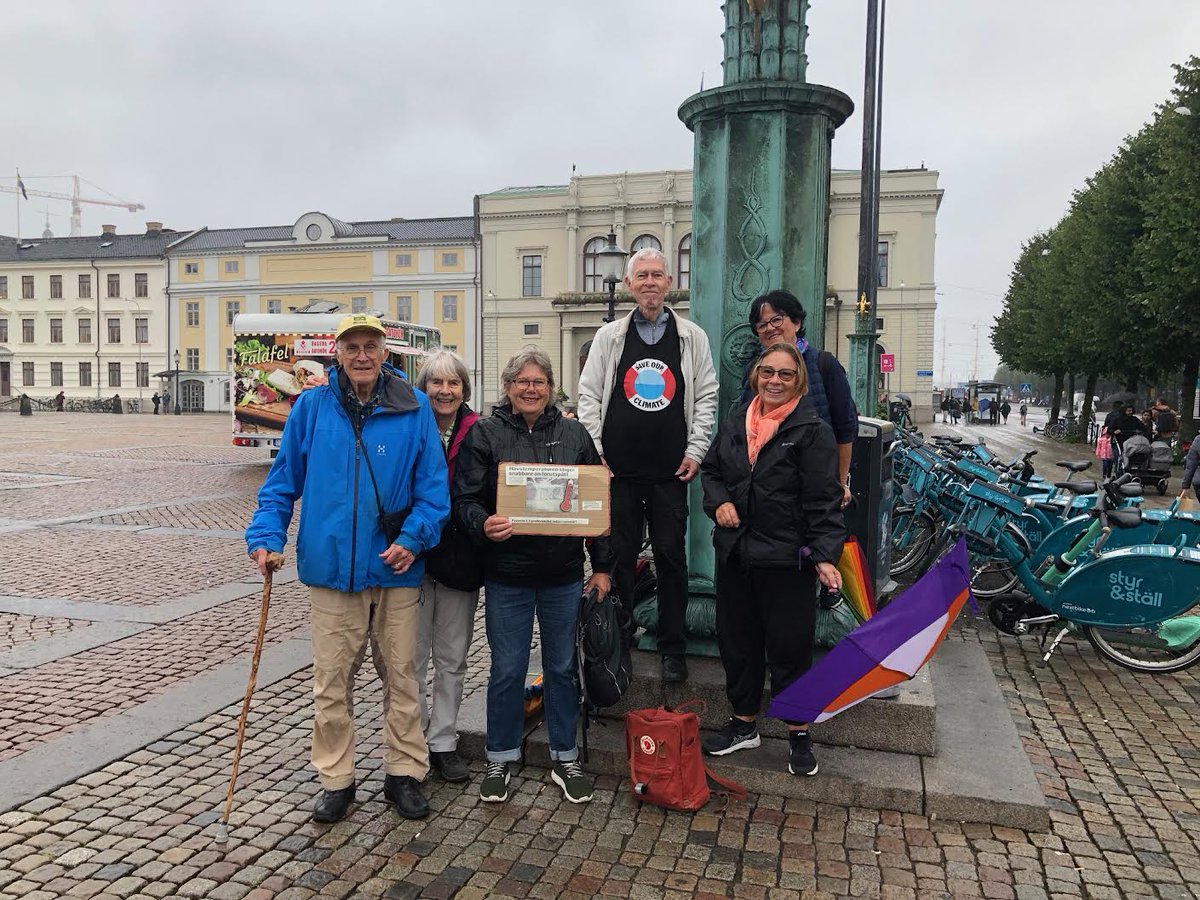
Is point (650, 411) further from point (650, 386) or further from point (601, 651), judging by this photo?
point (601, 651)

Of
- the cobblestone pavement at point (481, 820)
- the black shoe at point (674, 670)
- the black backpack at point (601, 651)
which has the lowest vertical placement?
the cobblestone pavement at point (481, 820)

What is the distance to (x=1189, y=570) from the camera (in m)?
5.65

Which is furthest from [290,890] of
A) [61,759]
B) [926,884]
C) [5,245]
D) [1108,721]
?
[5,245]

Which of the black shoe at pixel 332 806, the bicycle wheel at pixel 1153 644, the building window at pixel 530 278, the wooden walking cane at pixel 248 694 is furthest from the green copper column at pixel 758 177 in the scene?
the building window at pixel 530 278

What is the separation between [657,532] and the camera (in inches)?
162

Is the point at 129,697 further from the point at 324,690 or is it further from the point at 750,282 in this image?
the point at 750,282

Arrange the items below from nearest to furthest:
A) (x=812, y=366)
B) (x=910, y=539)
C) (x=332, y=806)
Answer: (x=332, y=806) → (x=812, y=366) → (x=910, y=539)

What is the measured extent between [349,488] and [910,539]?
618 cm

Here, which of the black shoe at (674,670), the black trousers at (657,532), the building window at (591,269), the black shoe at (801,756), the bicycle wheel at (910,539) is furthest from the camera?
the building window at (591,269)

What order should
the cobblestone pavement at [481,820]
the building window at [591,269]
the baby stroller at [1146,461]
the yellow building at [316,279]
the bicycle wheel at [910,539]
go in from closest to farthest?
the cobblestone pavement at [481,820], the bicycle wheel at [910,539], the baby stroller at [1146,461], the building window at [591,269], the yellow building at [316,279]

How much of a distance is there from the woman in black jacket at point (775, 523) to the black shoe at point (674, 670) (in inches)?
14.0

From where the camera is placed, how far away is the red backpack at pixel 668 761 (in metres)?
3.69

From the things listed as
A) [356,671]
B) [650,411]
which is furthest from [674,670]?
[356,671]

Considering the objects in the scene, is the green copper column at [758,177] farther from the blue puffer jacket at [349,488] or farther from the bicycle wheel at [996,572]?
the bicycle wheel at [996,572]
